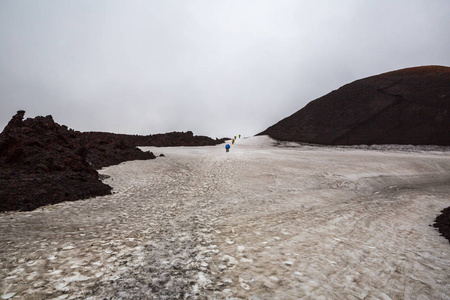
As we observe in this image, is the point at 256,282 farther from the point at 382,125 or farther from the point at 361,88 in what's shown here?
the point at 361,88

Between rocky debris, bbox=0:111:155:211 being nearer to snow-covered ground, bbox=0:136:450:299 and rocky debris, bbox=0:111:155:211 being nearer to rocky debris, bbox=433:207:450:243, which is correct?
snow-covered ground, bbox=0:136:450:299

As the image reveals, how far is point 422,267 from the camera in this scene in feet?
16.2

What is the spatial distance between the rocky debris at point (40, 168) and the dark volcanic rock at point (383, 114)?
38.5m

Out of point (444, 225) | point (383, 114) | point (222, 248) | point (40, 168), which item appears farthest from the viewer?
point (383, 114)

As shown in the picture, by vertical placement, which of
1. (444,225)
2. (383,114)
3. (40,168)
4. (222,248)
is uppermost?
(383,114)

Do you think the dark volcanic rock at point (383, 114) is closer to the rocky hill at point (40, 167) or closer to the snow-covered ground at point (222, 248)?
the snow-covered ground at point (222, 248)

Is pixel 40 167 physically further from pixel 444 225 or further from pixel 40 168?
pixel 444 225

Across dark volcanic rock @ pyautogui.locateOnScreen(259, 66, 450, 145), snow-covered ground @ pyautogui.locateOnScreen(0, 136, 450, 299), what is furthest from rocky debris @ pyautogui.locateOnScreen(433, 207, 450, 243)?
dark volcanic rock @ pyautogui.locateOnScreen(259, 66, 450, 145)

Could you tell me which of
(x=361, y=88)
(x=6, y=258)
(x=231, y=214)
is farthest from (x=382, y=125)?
(x=6, y=258)

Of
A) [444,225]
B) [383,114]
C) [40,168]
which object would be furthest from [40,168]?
[383,114]

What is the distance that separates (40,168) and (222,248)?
892 centimetres

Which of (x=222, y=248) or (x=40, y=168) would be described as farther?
(x=40, y=168)

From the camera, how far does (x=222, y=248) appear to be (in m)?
4.99

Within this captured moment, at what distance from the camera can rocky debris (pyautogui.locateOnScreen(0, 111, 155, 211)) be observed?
759cm
